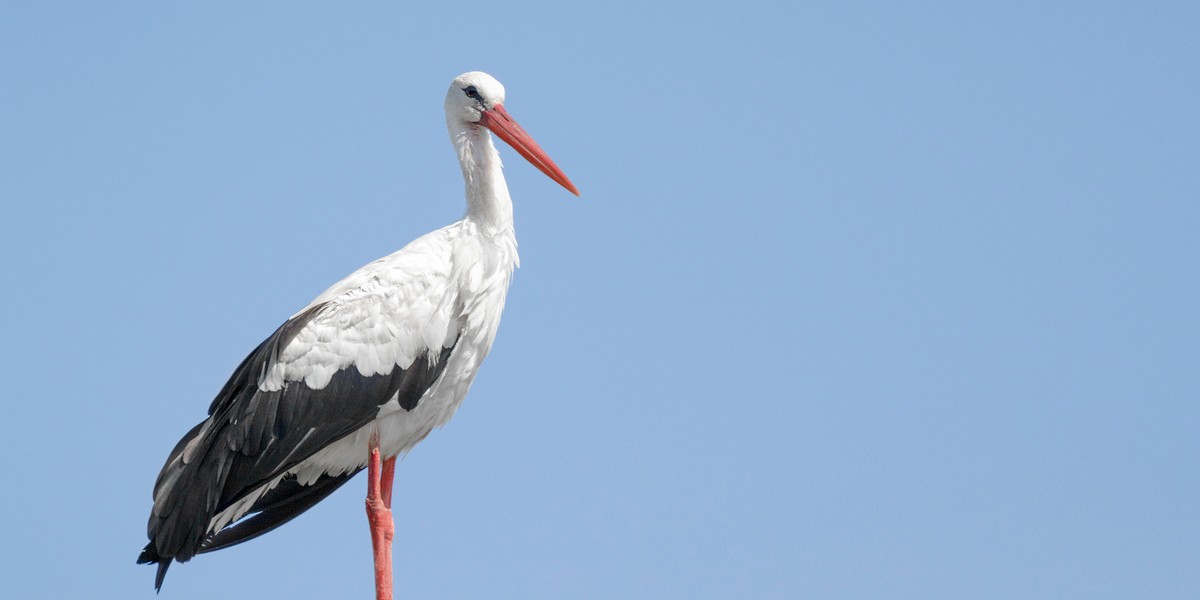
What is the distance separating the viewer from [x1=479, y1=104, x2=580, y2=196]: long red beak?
1195 centimetres

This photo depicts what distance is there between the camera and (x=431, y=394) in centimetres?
1152

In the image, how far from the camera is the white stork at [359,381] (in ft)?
36.4

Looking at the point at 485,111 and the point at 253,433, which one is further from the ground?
the point at 485,111

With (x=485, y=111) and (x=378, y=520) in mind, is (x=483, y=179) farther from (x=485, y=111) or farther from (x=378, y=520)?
(x=378, y=520)

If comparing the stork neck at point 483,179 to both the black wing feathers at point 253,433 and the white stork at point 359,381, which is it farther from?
the black wing feathers at point 253,433

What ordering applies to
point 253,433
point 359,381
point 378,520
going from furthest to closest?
point 378,520
point 359,381
point 253,433

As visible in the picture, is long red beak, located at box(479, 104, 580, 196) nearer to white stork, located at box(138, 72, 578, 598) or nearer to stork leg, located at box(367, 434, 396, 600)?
white stork, located at box(138, 72, 578, 598)

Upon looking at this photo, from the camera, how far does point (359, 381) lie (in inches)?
443

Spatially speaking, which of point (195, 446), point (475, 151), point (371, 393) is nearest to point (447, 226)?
point (475, 151)

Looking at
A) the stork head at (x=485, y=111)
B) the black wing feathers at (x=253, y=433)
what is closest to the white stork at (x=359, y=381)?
the black wing feathers at (x=253, y=433)

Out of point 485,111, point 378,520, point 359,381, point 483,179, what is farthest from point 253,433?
point 485,111

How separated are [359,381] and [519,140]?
6.72 feet

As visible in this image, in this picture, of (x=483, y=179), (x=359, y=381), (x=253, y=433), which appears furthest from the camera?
(x=483, y=179)

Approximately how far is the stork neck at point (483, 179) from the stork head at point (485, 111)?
0.22 feet
